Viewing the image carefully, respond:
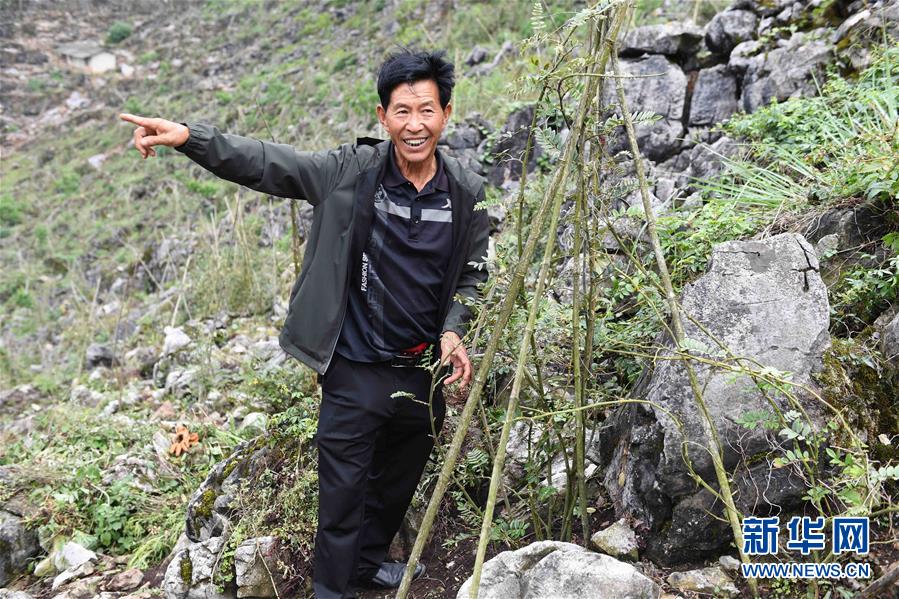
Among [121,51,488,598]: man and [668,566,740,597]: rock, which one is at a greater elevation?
[121,51,488,598]: man

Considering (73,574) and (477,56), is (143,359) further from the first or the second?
(477,56)

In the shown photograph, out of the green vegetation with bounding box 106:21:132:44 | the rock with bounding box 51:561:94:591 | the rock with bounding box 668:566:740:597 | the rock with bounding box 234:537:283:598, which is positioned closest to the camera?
the rock with bounding box 668:566:740:597

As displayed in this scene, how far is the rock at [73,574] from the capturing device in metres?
3.38

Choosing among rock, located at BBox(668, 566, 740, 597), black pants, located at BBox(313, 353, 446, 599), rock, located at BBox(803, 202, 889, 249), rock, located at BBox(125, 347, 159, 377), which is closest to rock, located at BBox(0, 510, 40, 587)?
black pants, located at BBox(313, 353, 446, 599)

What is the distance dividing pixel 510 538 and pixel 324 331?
0.98 meters

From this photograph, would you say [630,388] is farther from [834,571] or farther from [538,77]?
[538,77]

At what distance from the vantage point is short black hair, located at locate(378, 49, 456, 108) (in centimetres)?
247

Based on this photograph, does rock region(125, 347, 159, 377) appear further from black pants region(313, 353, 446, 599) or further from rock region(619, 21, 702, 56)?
rock region(619, 21, 702, 56)

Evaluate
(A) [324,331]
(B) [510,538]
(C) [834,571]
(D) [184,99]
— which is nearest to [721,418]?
(C) [834,571]

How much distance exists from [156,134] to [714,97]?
3.93 meters

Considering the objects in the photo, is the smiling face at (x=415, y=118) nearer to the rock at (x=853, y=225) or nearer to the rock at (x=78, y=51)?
the rock at (x=853, y=225)

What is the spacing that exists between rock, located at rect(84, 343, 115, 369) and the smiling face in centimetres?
479

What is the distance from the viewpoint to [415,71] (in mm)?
2463

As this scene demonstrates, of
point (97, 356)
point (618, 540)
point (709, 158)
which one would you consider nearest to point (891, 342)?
point (618, 540)
